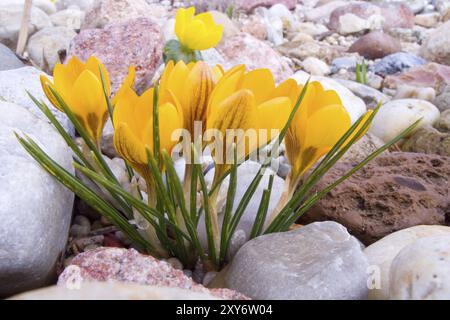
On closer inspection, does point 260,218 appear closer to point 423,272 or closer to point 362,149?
point 423,272

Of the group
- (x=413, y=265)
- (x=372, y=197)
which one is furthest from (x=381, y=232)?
(x=413, y=265)

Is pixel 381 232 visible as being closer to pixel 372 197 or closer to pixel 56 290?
pixel 372 197

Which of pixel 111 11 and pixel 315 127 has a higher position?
pixel 315 127

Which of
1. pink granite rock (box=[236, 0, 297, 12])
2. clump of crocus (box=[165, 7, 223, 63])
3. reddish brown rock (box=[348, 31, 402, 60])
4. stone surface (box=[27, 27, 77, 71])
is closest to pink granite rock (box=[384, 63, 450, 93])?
reddish brown rock (box=[348, 31, 402, 60])

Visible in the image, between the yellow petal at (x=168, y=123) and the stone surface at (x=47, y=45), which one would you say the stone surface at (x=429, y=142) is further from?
the stone surface at (x=47, y=45)

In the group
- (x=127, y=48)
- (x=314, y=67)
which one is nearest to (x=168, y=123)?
(x=127, y=48)

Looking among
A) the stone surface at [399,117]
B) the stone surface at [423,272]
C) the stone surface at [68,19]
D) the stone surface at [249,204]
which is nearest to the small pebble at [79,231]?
the stone surface at [249,204]

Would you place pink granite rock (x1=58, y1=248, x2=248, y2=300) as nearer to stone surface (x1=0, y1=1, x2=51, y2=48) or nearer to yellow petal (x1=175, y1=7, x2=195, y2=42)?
yellow petal (x1=175, y1=7, x2=195, y2=42)

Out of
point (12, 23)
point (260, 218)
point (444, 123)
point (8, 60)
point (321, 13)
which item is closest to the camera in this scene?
point (260, 218)
